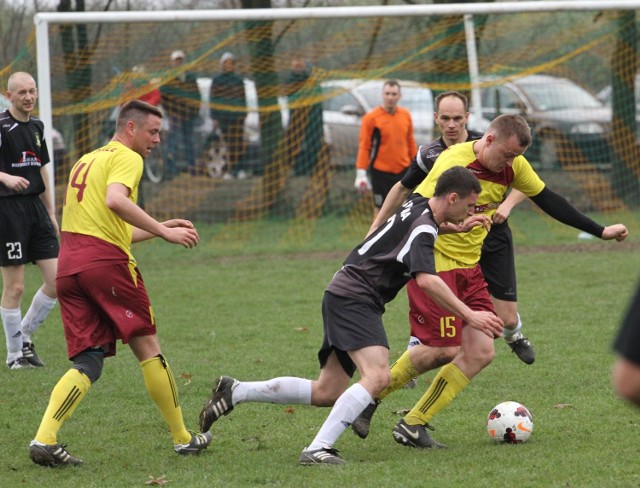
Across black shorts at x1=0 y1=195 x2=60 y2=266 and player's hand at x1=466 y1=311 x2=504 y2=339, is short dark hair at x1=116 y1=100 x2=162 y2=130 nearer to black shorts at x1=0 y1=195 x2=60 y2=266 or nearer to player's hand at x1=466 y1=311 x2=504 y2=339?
player's hand at x1=466 y1=311 x2=504 y2=339


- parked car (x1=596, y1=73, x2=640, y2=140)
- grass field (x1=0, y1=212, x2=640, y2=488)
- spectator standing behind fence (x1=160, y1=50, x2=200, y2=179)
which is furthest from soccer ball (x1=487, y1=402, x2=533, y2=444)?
parked car (x1=596, y1=73, x2=640, y2=140)

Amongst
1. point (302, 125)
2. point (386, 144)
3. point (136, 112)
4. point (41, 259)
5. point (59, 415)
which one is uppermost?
point (136, 112)

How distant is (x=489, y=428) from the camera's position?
17.9 ft

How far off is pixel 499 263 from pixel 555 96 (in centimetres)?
1039

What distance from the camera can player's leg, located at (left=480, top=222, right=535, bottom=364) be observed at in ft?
23.0

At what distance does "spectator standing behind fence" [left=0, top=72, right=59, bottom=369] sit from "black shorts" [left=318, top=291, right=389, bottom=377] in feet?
11.3

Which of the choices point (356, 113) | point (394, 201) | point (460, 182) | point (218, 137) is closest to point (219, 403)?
point (460, 182)

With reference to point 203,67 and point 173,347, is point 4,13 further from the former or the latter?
point 173,347

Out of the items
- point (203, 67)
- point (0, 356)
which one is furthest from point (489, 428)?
point (203, 67)

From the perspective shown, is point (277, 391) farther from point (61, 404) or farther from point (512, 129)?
point (512, 129)

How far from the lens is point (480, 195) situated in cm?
599

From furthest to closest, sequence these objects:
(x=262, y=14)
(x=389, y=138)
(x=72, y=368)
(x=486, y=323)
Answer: (x=262, y=14) < (x=389, y=138) < (x=72, y=368) < (x=486, y=323)

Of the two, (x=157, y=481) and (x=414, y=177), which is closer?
(x=157, y=481)

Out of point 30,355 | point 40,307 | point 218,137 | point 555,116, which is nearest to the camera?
point 30,355
